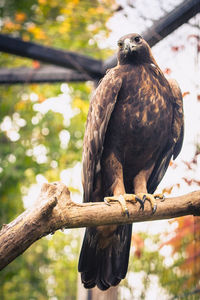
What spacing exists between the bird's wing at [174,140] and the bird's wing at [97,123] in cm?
41

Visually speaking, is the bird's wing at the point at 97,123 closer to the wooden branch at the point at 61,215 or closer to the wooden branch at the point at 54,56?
the wooden branch at the point at 61,215

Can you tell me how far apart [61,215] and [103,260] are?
0.65 m

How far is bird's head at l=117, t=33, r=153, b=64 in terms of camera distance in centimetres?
232

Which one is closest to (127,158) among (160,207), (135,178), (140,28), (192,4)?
(135,178)

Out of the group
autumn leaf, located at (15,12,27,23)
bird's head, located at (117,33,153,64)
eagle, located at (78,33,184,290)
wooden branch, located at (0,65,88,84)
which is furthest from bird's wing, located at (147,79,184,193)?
autumn leaf, located at (15,12,27,23)

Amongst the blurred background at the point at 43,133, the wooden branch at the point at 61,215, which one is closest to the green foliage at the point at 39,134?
the blurred background at the point at 43,133

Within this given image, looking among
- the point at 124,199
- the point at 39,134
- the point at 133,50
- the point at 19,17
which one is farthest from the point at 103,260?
the point at 19,17

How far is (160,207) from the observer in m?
2.25

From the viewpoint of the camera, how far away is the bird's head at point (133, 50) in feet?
7.62

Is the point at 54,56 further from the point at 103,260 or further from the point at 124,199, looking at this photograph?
the point at 103,260

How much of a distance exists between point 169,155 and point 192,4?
98cm

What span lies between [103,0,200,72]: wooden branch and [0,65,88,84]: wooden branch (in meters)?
1.64

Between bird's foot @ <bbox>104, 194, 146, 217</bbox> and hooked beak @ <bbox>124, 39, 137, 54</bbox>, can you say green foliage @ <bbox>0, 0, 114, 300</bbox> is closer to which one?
hooked beak @ <bbox>124, 39, 137, 54</bbox>

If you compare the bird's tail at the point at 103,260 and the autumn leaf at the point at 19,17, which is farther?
the autumn leaf at the point at 19,17
